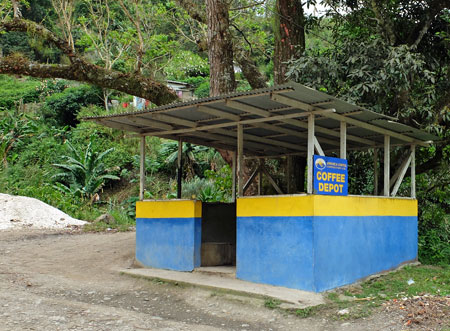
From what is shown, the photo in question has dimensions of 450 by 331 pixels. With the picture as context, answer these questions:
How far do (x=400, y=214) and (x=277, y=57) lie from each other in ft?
14.4

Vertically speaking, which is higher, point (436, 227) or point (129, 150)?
point (129, 150)

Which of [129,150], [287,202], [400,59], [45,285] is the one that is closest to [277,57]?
[400,59]

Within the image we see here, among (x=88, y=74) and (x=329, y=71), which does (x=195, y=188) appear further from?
(x=329, y=71)

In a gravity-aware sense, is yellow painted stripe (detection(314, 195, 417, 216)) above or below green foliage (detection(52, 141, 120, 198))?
below

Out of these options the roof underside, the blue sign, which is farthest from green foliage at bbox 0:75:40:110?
the blue sign

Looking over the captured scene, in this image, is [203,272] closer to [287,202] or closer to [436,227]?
[287,202]

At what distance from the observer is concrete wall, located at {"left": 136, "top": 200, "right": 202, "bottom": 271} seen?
8.59 meters

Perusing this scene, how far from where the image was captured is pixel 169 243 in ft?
29.1

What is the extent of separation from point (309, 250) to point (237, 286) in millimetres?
1173

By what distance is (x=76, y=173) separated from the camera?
17750 mm

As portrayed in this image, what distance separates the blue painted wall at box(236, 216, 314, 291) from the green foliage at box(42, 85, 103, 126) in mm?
18582

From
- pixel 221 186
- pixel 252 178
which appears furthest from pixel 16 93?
pixel 252 178

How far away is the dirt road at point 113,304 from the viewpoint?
583cm

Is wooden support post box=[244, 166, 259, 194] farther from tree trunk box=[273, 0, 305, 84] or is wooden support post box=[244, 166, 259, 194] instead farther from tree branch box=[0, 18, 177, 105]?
tree branch box=[0, 18, 177, 105]
